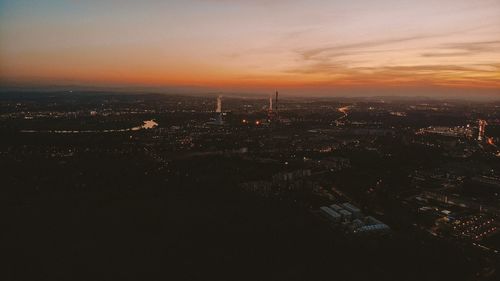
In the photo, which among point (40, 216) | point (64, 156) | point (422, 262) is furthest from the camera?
point (64, 156)

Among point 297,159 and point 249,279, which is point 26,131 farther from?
point 249,279

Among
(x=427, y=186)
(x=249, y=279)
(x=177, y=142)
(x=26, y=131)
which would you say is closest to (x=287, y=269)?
(x=249, y=279)

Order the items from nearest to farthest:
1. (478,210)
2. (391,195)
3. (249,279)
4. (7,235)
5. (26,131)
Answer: (249,279) < (7,235) < (478,210) < (391,195) < (26,131)

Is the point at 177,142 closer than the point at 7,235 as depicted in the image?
No

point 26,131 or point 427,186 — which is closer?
point 427,186

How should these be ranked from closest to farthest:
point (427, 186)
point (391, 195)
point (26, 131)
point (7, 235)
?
point (7, 235) → point (391, 195) → point (427, 186) → point (26, 131)

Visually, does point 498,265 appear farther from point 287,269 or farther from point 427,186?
point 427,186

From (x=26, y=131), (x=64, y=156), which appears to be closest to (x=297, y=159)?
(x=64, y=156)

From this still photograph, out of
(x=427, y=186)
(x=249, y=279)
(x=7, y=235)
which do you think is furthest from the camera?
(x=427, y=186)
